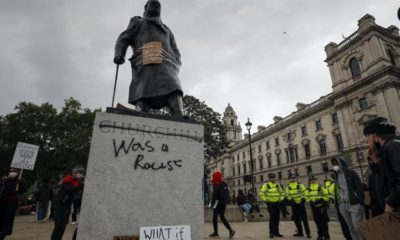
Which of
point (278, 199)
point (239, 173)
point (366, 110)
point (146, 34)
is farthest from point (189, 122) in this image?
point (239, 173)

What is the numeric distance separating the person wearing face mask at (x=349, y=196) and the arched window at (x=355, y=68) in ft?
103

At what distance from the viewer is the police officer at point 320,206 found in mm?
5883

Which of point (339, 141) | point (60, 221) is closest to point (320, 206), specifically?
point (60, 221)

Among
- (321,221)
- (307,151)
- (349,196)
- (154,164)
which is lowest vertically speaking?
(321,221)

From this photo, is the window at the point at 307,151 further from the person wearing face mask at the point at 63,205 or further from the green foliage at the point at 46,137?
the person wearing face mask at the point at 63,205

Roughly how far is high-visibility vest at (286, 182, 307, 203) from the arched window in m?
29.9

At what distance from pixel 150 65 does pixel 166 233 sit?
6.84 ft

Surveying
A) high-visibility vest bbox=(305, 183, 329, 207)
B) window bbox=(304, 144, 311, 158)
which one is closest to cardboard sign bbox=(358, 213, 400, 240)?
high-visibility vest bbox=(305, 183, 329, 207)

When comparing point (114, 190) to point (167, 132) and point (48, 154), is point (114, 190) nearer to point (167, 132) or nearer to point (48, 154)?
point (167, 132)

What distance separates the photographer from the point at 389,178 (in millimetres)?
2242

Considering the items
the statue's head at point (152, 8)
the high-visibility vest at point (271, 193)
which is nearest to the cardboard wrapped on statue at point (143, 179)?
the statue's head at point (152, 8)

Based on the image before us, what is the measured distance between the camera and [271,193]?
673 centimetres

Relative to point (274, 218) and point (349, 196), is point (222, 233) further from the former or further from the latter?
point (349, 196)

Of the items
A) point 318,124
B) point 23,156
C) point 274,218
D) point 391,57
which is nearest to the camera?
point 274,218
